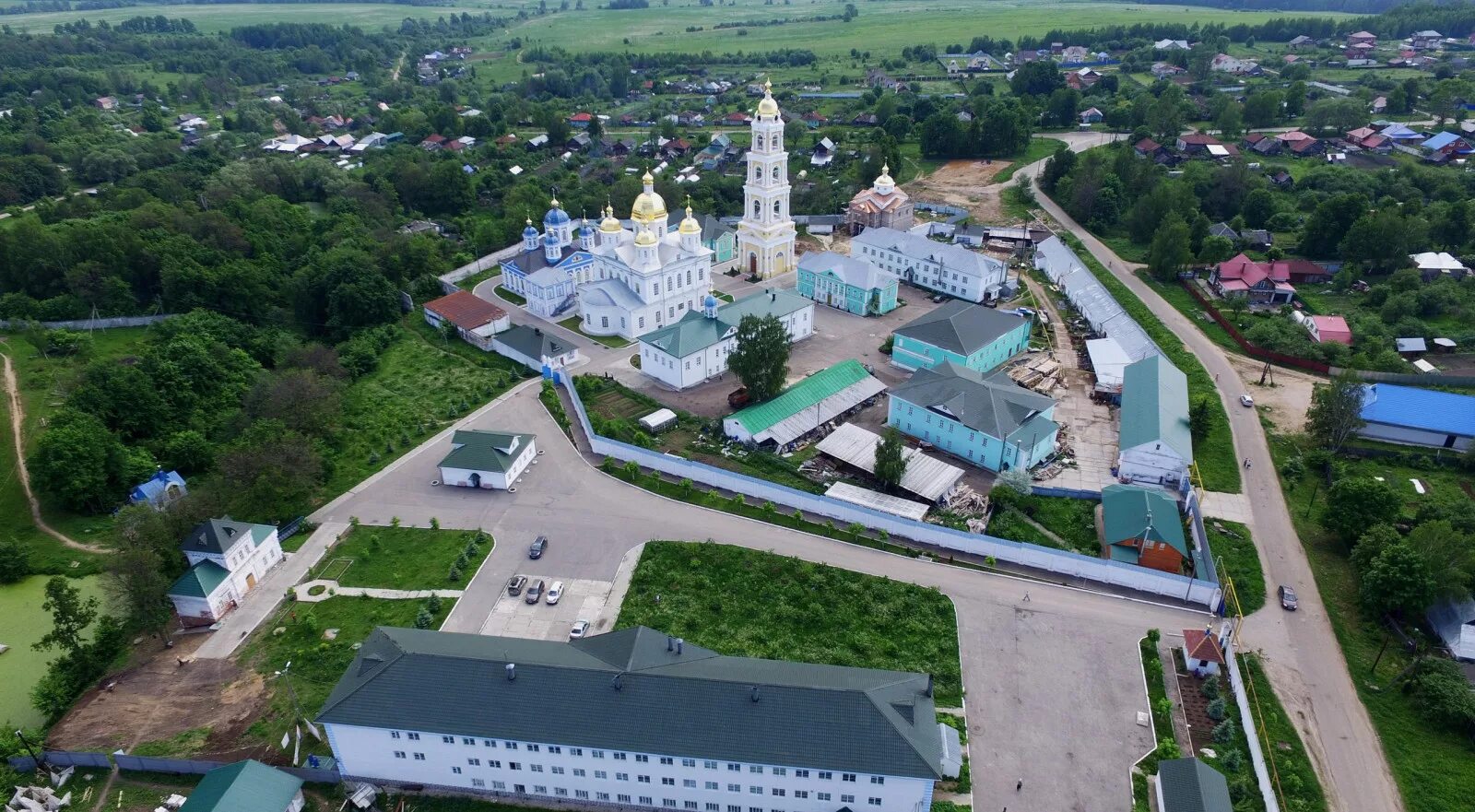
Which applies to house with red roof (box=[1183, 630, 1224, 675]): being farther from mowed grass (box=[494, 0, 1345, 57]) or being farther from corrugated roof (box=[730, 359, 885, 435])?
mowed grass (box=[494, 0, 1345, 57])

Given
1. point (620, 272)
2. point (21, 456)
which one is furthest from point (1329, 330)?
point (21, 456)

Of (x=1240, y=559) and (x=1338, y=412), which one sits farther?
(x=1338, y=412)

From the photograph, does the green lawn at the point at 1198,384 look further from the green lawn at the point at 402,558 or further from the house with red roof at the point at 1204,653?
the green lawn at the point at 402,558

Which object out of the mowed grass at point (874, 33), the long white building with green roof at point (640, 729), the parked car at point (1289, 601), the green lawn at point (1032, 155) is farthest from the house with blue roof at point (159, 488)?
the mowed grass at point (874, 33)

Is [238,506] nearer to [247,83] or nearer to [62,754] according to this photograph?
[62,754]

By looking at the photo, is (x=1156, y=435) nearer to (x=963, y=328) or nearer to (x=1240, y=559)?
(x=1240, y=559)
